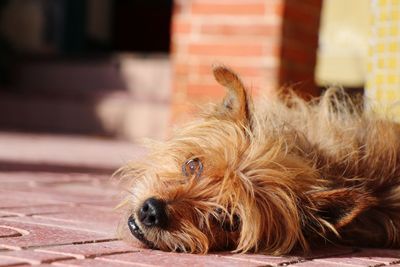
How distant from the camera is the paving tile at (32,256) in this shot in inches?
110

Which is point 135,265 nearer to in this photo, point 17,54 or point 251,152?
point 251,152

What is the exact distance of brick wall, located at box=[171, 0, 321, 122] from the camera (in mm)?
7246

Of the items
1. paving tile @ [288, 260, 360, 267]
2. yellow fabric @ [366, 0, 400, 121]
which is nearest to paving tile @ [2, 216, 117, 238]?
paving tile @ [288, 260, 360, 267]

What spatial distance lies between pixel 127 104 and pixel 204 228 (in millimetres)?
6764

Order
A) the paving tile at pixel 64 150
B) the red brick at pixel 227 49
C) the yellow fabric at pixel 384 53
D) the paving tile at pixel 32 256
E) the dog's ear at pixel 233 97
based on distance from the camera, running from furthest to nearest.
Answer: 1. the red brick at pixel 227 49
2. the paving tile at pixel 64 150
3. the yellow fabric at pixel 384 53
4. the dog's ear at pixel 233 97
5. the paving tile at pixel 32 256

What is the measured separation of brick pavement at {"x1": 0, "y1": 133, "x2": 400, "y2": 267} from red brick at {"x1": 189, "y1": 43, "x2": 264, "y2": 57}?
1.48 metres

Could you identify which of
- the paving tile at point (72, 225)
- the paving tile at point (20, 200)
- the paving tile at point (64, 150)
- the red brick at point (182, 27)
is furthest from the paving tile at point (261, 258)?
the red brick at point (182, 27)

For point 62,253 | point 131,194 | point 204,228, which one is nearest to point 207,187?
point 204,228

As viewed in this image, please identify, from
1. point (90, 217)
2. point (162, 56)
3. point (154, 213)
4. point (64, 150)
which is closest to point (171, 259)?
point (154, 213)

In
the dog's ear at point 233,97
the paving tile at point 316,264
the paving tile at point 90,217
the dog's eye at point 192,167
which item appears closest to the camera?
the paving tile at point 316,264

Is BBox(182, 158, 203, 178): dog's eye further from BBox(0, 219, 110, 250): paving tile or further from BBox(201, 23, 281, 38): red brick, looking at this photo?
BBox(201, 23, 281, 38): red brick

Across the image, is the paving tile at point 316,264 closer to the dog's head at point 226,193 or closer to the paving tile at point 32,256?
the dog's head at point 226,193

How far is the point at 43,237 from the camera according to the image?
11.0 ft

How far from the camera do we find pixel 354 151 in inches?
147
